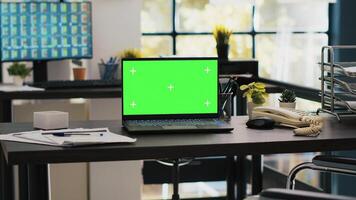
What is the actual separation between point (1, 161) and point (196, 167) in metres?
2.29

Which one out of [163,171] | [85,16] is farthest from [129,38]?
[163,171]

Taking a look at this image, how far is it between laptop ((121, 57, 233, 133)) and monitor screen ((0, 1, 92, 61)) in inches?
86.3

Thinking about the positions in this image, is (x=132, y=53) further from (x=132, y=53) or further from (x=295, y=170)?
(x=295, y=170)

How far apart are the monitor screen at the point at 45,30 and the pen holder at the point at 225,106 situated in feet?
7.12

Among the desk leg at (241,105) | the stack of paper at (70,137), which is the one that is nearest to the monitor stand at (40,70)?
the desk leg at (241,105)

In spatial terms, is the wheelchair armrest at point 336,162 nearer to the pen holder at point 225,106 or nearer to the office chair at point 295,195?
the pen holder at point 225,106

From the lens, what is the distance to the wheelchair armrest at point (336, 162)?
2555 mm

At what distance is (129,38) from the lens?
5098 millimetres

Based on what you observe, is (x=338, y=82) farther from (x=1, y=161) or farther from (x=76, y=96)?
(x=76, y=96)

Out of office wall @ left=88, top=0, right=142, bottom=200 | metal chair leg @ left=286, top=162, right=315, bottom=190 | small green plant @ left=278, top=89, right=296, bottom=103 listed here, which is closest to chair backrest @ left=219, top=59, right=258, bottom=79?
office wall @ left=88, top=0, right=142, bottom=200

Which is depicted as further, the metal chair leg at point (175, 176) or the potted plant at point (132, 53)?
the potted plant at point (132, 53)

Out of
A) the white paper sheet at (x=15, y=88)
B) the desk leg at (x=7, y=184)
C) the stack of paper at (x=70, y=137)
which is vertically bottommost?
the desk leg at (x=7, y=184)

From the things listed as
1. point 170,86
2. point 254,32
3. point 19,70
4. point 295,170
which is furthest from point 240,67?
point 295,170

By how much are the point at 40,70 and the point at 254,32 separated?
204 cm
